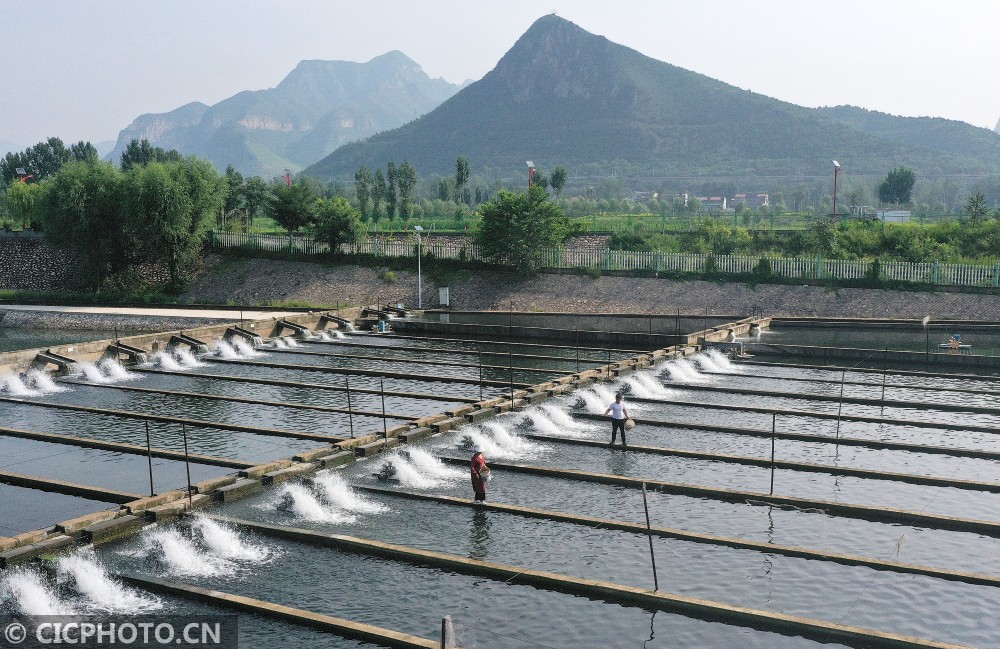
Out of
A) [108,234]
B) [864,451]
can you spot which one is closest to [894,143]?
[108,234]

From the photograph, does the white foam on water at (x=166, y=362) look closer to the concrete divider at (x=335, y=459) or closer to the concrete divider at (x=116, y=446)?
the concrete divider at (x=116, y=446)

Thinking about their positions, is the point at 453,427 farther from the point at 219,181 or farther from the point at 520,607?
the point at 219,181

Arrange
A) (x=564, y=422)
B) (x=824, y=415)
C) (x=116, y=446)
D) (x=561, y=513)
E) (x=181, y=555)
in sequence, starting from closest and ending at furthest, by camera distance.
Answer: (x=181, y=555) < (x=561, y=513) < (x=116, y=446) < (x=564, y=422) < (x=824, y=415)

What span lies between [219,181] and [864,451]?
47.4 m

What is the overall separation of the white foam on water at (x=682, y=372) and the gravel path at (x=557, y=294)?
14.0m

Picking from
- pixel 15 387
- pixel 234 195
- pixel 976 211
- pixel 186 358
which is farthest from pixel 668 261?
pixel 234 195

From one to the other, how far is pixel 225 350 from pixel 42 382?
7.40m

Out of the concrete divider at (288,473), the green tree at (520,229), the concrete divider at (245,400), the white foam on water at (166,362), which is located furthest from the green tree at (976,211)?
the concrete divider at (288,473)

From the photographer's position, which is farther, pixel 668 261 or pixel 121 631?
pixel 668 261

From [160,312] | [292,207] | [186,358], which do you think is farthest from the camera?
[292,207]

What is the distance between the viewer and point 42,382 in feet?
96.6

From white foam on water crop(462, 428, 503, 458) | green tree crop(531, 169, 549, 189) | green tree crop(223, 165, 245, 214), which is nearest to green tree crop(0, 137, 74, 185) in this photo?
green tree crop(223, 165, 245, 214)

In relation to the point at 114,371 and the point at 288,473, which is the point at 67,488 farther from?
the point at 114,371

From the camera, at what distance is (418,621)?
11945 millimetres
